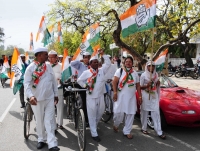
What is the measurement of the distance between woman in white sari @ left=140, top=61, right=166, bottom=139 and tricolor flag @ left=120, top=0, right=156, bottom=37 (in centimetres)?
83

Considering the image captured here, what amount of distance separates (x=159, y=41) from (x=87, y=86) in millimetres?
26484

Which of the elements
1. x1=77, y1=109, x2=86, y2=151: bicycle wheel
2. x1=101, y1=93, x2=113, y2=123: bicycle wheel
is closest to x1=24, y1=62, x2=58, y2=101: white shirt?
x1=77, y1=109, x2=86, y2=151: bicycle wheel

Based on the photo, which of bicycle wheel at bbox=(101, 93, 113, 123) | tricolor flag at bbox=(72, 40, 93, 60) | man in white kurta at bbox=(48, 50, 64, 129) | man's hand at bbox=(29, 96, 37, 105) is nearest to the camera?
man's hand at bbox=(29, 96, 37, 105)

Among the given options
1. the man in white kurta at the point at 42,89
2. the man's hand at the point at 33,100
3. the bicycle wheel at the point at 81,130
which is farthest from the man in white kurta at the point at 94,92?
the man's hand at the point at 33,100

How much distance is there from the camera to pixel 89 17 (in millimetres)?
19969

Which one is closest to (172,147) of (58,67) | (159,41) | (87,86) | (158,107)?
(158,107)

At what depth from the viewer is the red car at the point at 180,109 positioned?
16.1 feet

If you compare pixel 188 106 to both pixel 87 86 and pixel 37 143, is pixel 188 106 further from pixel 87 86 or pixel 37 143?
pixel 37 143

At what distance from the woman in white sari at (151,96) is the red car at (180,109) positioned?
27 centimetres

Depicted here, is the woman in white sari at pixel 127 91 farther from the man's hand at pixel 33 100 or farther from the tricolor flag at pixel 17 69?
the tricolor flag at pixel 17 69

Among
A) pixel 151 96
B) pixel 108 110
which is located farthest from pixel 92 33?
pixel 151 96

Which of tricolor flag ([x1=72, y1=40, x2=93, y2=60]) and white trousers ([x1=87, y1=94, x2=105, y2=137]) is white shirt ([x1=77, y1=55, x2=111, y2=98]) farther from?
tricolor flag ([x1=72, y1=40, x2=93, y2=60])

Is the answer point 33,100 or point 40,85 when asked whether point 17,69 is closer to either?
point 40,85

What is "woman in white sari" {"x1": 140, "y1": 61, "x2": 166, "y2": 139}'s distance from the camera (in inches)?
198
